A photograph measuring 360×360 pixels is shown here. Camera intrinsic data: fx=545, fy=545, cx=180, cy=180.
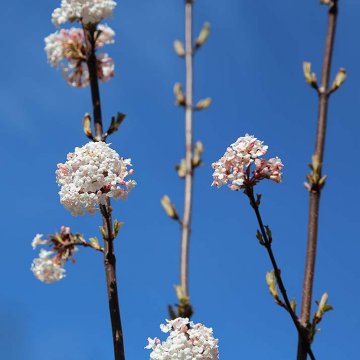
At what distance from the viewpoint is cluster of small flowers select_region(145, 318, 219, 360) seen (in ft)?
11.3

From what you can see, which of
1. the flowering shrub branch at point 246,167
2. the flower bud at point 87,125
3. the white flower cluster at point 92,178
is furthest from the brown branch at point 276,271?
the flower bud at point 87,125

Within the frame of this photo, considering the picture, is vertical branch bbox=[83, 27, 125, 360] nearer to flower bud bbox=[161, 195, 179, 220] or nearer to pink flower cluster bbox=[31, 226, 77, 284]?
pink flower cluster bbox=[31, 226, 77, 284]

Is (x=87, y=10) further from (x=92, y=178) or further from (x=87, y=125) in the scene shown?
(x=92, y=178)

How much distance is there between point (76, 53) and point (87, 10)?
458 mm

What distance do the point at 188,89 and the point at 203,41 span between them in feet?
1.33

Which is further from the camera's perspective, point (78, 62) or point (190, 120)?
point (78, 62)

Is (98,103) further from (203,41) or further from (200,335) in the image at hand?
(203,41)

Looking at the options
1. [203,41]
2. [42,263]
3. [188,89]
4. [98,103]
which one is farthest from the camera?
[42,263]

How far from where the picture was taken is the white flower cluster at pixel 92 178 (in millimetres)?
4020

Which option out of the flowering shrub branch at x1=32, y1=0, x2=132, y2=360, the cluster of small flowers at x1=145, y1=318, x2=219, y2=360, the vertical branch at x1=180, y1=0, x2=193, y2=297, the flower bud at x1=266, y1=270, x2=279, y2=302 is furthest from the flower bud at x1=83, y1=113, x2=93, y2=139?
the vertical branch at x1=180, y1=0, x2=193, y2=297

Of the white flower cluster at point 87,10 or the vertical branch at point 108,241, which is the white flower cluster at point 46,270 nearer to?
the vertical branch at point 108,241

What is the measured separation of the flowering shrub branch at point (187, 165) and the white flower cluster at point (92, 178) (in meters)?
2.07

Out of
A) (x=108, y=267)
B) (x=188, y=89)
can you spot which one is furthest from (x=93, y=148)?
(x=188, y=89)

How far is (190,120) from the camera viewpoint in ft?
5.61
